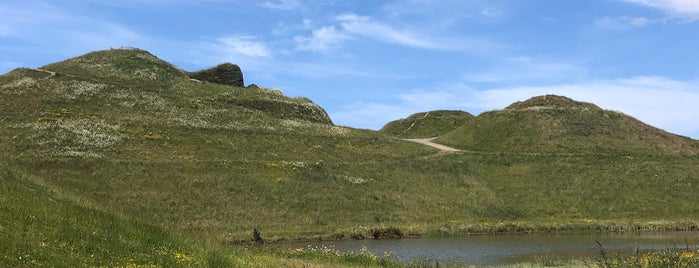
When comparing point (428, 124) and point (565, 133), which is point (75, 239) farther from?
point (428, 124)

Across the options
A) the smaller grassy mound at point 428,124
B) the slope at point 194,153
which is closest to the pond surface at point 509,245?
the slope at point 194,153

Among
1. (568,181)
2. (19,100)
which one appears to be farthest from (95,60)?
(568,181)

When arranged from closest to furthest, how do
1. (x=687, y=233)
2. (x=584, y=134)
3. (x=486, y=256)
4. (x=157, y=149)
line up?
(x=486, y=256)
(x=687, y=233)
(x=157, y=149)
(x=584, y=134)

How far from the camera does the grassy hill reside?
18281 mm

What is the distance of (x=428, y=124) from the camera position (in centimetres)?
13188

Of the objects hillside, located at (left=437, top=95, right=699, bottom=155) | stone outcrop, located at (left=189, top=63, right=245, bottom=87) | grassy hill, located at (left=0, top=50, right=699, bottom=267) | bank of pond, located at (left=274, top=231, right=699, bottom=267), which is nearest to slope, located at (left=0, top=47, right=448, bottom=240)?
grassy hill, located at (left=0, top=50, right=699, bottom=267)

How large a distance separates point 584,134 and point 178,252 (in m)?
86.4

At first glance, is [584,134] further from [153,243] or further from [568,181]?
[153,243]

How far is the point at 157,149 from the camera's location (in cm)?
6088

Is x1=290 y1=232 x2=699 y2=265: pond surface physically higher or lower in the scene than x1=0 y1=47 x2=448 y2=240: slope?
lower

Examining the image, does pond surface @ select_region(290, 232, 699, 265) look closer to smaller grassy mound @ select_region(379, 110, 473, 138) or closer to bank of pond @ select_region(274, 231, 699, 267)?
bank of pond @ select_region(274, 231, 699, 267)

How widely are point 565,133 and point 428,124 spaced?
44928 millimetres

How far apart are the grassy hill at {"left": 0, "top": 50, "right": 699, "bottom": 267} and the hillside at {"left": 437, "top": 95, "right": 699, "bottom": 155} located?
0.50 m

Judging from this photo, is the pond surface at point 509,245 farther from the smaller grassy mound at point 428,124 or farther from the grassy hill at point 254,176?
the smaller grassy mound at point 428,124
